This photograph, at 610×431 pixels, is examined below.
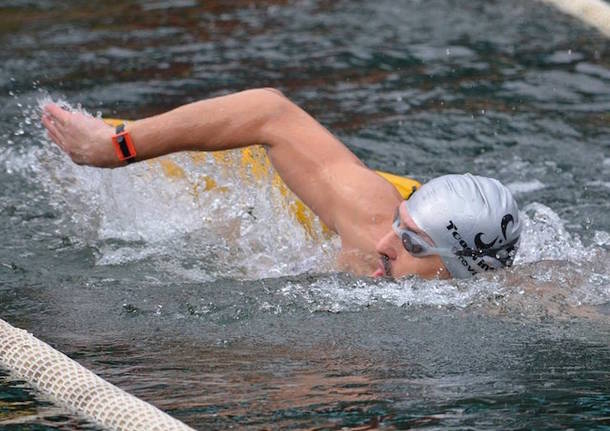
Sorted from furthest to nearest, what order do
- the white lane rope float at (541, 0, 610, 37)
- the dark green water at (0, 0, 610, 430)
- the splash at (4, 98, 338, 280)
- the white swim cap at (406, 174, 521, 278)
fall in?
the white lane rope float at (541, 0, 610, 37) → the splash at (4, 98, 338, 280) → the white swim cap at (406, 174, 521, 278) → the dark green water at (0, 0, 610, 430)

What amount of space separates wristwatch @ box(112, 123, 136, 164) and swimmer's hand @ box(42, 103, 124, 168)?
0.06 ft

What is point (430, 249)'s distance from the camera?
4520 millimetres

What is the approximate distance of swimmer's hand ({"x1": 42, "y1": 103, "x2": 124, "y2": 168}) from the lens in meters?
4.70

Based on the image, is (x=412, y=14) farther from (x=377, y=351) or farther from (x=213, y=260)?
(x=377, y=351)


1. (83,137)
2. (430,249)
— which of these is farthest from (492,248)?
(83,137)

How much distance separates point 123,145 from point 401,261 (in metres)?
1.16

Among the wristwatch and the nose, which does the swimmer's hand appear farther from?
the nose

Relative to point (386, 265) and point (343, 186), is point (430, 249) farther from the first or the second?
point (343, 186)

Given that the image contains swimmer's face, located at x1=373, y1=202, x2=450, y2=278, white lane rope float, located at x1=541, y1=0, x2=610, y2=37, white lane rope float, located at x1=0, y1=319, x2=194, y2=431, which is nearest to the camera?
white lane rope float, located at x1=0, y1=319, x2=194, y2=431

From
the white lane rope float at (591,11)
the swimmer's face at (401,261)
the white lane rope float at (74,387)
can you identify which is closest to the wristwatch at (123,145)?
the white lane rope float at (74,387)

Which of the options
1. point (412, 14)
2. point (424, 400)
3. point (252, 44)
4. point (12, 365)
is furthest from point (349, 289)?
point (412, 14)

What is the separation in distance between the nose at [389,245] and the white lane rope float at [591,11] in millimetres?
5531

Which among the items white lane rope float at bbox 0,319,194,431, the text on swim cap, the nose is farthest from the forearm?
white lane rope float at bbox 0,319,194,431

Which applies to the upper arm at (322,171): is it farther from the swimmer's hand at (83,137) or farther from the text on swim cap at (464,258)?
the swimmer's hand at (83,137)
